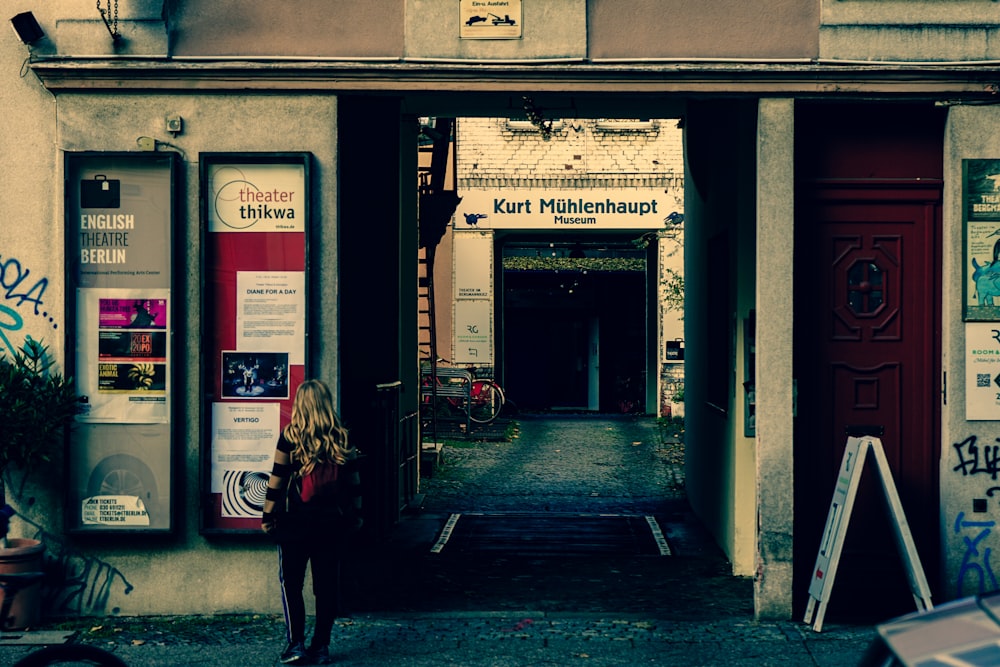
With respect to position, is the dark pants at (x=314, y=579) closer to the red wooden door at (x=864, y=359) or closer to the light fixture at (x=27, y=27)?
the red wooden door at (x=864, y=359)

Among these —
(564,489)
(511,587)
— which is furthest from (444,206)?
(511,587)

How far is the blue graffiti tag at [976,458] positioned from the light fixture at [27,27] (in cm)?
665

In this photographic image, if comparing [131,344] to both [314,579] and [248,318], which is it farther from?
[314,579]

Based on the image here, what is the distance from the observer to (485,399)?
21.6 metres

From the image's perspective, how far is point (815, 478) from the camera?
8000 millimetres

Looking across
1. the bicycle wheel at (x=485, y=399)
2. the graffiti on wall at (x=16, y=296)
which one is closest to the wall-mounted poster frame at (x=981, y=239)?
the graffiti on wall at (x=16, y=296)

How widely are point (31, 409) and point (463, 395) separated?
41.1 ft

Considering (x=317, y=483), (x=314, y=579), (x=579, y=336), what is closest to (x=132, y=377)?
(x=317, y=483)

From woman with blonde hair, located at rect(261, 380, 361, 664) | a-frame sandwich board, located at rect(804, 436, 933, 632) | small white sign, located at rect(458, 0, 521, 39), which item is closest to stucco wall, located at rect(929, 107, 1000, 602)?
a-frame sandwich board, located at rect(804, 436, 933, 632)

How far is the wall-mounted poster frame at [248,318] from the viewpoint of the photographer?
25.8ft

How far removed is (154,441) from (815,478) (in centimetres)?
449

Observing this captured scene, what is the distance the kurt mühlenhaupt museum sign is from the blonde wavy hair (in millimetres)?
15683

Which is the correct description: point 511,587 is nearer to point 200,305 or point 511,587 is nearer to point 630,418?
point 200,305

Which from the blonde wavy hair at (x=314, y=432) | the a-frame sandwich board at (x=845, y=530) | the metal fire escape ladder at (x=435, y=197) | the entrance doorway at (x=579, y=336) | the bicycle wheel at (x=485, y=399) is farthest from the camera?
the entrance doorway at (x=579, y=336)
